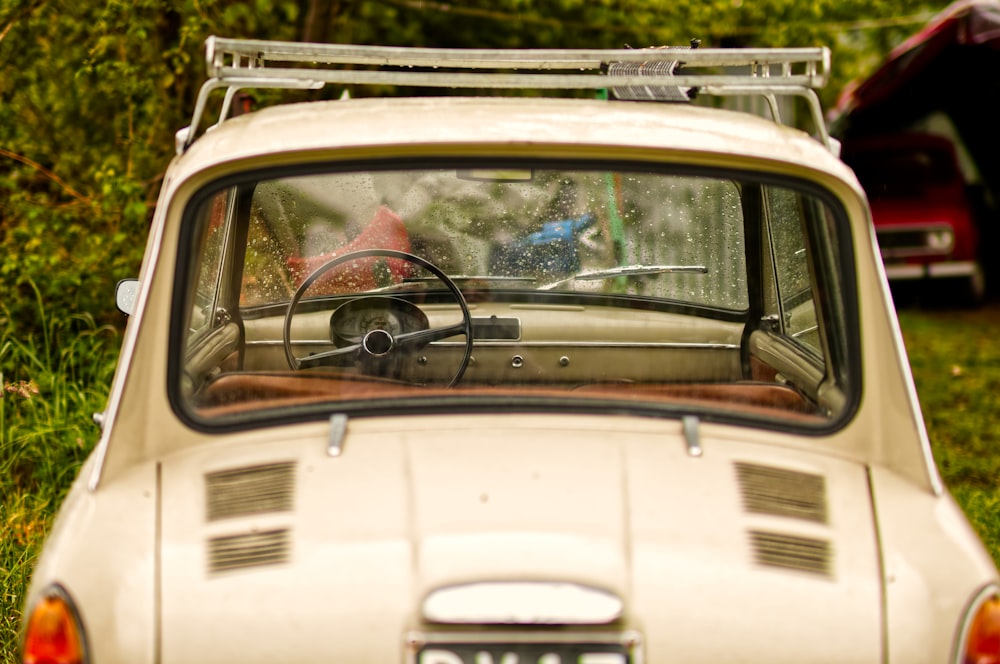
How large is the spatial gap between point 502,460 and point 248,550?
0.49 metres

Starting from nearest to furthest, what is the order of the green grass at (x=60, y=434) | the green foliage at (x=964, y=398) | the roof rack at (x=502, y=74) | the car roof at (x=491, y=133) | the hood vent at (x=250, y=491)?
the hood vent at (x=250, y=491)
the car roof at (x=491, y=133)
the roof rack at (x=502, y=74)
the green grass at (x=60, y=434)
the green foliage at (x=964, y=398)

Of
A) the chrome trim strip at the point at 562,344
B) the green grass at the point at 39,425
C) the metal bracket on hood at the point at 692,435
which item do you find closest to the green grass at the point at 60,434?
the green grass at the point at 39,425

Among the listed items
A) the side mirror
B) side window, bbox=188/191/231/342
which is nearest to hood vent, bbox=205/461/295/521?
side window, bbox=188/191/231/342

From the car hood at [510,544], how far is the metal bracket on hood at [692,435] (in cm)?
1

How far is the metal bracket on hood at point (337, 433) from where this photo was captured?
2.19m

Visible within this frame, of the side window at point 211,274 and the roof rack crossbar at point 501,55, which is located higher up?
the roof rack crossbar at point 501,55

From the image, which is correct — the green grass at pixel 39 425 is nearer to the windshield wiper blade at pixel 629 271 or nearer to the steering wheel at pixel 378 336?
the steering wheel at pixel 378 336

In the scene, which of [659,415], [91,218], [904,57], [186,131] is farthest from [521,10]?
[659,415]

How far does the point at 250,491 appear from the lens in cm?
212

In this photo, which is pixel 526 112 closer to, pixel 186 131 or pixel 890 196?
pixel 186 131

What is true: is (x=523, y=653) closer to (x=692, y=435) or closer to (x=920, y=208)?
(x=692, y=435)

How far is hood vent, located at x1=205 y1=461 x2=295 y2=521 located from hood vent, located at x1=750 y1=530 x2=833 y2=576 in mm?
845

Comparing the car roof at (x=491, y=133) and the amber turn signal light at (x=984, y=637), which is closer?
the amber turn signal light at (x=984, y=637)

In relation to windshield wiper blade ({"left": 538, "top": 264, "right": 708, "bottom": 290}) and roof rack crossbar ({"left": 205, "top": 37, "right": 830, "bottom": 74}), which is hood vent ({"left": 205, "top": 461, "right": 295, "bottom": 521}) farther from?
windshield wiper blade ({"left": 538, "top": 264, "right": 708, "bottom": 290})
